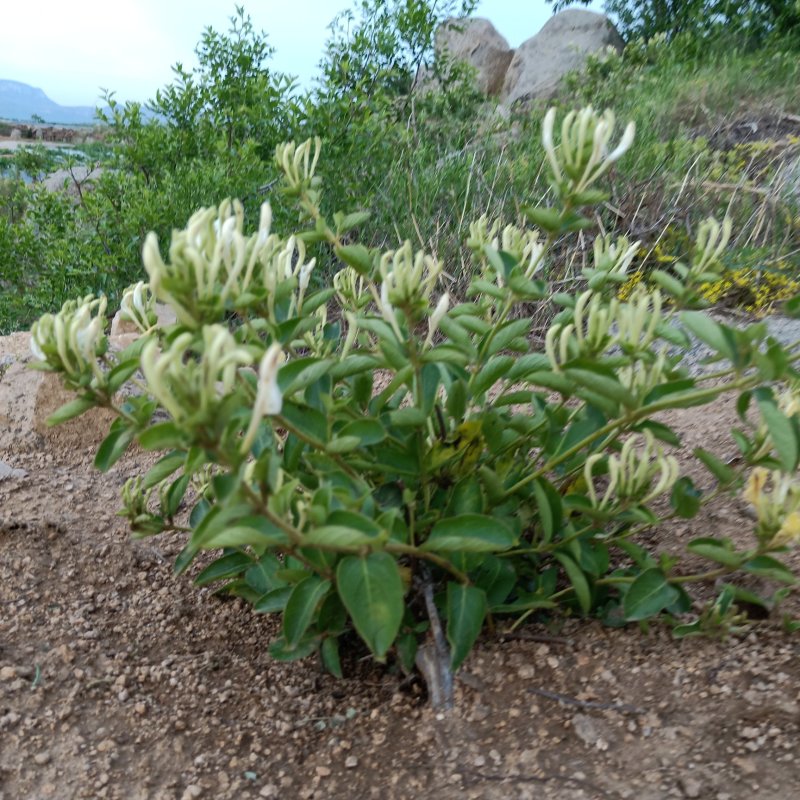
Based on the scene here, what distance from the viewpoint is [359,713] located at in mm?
1653

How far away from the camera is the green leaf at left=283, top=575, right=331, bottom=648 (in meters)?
1.38

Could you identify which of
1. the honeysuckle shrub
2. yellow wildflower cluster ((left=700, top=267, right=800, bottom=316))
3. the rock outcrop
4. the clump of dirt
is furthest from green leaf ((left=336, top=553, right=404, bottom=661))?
the rock outcrop

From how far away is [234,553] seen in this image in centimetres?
175

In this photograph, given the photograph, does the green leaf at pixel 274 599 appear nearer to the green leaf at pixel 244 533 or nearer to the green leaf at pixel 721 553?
the green leaf at pixel 244 533

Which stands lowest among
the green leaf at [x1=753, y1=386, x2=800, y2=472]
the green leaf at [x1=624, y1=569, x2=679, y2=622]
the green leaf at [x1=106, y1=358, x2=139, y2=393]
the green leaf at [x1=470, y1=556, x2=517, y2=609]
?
the green leaf at [x1=470, y1=556, x2=517, y2=609]

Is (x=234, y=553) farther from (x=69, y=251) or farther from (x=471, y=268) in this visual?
(x=69, y=251)

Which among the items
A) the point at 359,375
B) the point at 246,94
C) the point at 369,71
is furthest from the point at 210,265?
the point at 369,71

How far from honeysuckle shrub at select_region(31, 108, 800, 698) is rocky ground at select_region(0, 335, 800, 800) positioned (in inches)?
3.6

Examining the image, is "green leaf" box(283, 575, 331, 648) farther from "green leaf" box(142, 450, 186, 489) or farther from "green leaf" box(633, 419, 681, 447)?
"green leaf" box(633, 419, 681, 447)

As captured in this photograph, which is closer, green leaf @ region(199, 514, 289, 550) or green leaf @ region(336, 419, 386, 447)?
green leaf @ region(199, 514, 289, 550)

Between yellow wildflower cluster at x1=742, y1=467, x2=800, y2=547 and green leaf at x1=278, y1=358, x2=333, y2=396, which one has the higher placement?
green leaf at x1=278, y1=358, x2=333, y2=396

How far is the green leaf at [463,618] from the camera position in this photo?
4.74ft

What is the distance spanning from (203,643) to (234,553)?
28 centimetres

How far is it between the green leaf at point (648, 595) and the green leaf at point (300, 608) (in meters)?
0.56
